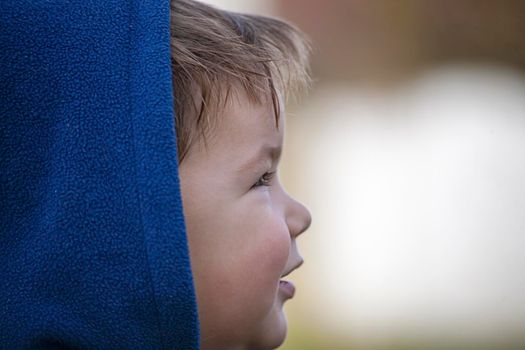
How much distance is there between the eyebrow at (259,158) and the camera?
3.58 feet

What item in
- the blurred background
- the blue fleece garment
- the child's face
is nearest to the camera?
the blue fleece garment

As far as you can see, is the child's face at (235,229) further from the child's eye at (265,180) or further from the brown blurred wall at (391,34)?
the brown blurred wall at (391,34)

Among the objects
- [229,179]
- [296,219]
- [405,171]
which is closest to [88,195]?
[229,179]

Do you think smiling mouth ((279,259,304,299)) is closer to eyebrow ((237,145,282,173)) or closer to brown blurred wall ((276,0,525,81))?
eyebrow ((237,145,282,173))

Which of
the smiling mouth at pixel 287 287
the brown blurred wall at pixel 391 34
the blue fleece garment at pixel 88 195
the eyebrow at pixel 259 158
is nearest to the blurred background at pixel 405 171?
the brown blurred wall at pixel 391 34

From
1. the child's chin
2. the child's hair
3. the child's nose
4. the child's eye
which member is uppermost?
the child's hair

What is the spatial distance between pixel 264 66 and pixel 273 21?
26 centimetres

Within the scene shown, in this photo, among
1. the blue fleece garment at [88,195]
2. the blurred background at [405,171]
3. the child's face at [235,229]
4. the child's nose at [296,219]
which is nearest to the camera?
the blue fleece garment at [88,195]

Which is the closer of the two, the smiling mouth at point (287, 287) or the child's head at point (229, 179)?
the child's head at point (229, 179)

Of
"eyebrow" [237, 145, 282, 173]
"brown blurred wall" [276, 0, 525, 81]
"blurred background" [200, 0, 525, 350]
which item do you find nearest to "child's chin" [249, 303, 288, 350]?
"eyebrow" [237, 145, 282, 173]

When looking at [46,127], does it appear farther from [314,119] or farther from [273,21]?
[314,119]

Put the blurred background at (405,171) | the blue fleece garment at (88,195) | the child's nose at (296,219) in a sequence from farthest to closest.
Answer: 1. the blurred background at (405,171)
2. the child's nose at (296,219)
3. the blue fleece garment at (88,195)

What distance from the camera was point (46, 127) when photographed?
98cm

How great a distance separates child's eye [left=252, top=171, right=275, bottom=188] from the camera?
1138mm
